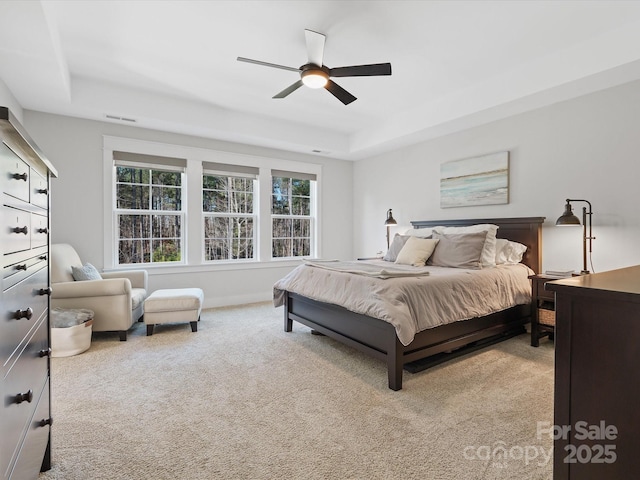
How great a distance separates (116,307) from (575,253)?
4844 mm

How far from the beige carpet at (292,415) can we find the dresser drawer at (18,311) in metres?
0.88

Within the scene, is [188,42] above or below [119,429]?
above

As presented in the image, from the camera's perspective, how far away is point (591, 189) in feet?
10.9

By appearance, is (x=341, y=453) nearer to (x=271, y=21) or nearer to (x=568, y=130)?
(x=271, y=21)

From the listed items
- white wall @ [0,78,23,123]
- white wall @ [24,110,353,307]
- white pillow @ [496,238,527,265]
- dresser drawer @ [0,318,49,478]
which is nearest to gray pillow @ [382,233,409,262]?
white pillow @ [496,238,527,265]

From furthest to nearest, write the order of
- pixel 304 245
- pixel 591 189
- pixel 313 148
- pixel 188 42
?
pixel 304 245 → pixel 313 148 → pixel 591 189 → pixel 188 42

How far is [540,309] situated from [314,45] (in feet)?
10.6

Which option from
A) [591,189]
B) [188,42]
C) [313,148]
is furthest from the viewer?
[313,148]

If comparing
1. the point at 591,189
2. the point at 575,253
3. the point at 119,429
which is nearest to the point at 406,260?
the point at 575,253

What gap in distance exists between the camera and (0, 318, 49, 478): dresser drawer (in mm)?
878

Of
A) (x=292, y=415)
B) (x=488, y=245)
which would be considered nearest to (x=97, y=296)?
(x=292, y=415)

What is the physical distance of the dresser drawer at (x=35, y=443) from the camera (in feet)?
3.41

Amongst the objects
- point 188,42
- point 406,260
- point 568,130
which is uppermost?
point 188,42

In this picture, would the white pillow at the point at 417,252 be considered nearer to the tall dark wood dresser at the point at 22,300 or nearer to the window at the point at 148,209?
the window at the point at 148,209
